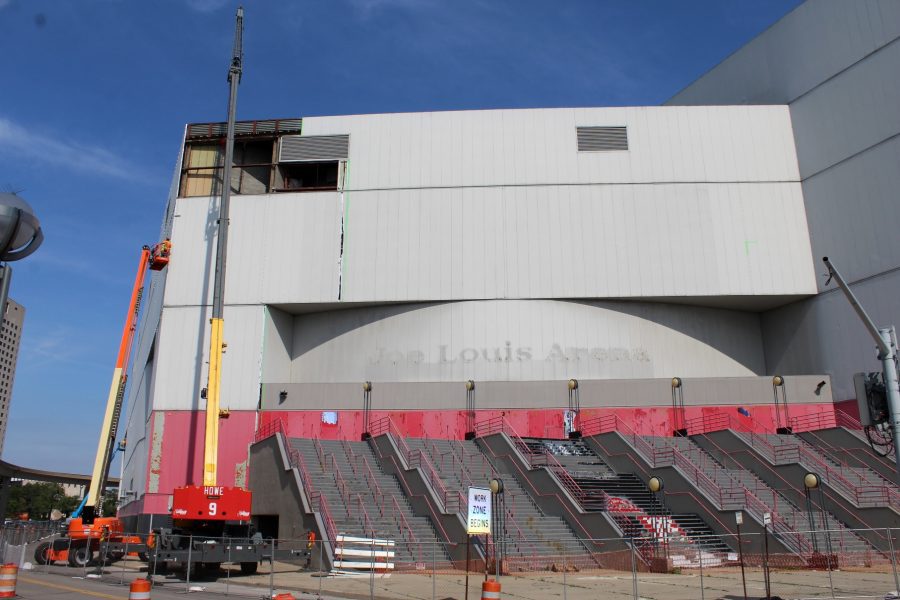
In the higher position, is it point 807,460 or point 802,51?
point 802,51

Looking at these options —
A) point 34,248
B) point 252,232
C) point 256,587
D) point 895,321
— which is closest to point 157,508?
point 252,232

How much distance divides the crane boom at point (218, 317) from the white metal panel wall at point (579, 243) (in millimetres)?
7959

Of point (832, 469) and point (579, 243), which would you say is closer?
point (832, 469)

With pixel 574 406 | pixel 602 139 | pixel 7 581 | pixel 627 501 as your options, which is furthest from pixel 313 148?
pixel 7 581

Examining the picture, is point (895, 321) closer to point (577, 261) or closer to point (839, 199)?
point (839, 199)

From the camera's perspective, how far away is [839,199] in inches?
1617

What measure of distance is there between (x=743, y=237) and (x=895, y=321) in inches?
355

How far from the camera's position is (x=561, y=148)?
44.4m

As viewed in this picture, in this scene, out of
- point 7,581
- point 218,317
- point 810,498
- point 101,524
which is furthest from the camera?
point 218,317

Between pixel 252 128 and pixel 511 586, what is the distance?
113 ft

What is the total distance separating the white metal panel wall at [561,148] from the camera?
43.9m

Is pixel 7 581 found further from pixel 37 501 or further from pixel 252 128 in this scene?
pixel 37 501

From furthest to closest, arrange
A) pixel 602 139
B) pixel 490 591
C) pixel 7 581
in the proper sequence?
pixel 602 139
pixel 7 581
pixel 490 591

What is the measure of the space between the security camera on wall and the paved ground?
4887mm
